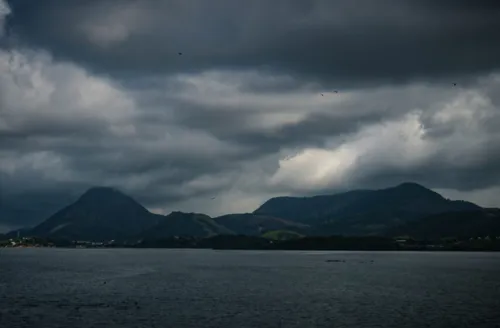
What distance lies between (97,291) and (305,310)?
75.2 meters

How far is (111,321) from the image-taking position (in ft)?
377

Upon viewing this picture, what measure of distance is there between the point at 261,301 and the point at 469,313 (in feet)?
171

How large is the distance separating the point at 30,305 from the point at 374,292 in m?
101

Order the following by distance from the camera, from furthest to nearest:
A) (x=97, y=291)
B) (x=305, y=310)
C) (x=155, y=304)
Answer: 1. (x=97, y=291)
2. (x=155, y=304)
3. (x=305, y=310)

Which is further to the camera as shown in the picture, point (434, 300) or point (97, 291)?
point (97, 291)

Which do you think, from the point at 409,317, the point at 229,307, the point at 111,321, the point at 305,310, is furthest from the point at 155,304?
the point at 409,317

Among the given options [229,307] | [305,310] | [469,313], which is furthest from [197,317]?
[469,313]

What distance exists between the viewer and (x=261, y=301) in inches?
5960

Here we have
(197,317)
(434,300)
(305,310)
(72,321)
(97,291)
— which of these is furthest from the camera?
(97,291)

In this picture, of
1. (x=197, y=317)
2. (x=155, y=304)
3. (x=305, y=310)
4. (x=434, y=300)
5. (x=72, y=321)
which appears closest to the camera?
(x=72, y=321)

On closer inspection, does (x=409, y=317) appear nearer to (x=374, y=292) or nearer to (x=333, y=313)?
(x=333, y=313)

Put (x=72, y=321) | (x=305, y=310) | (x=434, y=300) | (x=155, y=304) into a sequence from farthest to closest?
1. (x=434, y=300)
2. (x=155, y=304)
3. (x=305, y=310)
4. (x=72, y=321)

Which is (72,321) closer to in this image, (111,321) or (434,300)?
(111,321)

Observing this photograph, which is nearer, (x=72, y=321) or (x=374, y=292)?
(x=72, y=321)
